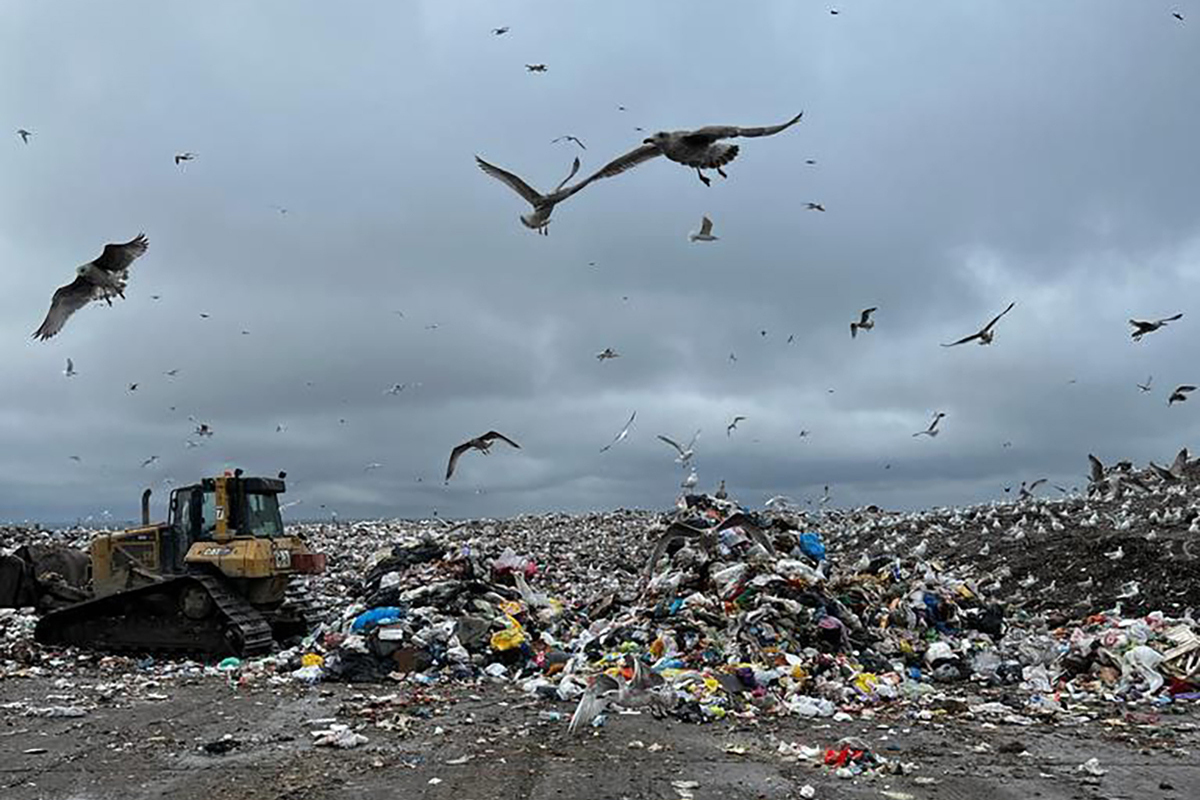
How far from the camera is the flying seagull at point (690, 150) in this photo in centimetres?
558

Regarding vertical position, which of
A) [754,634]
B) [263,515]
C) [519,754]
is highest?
[263,515]

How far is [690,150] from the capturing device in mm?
5672

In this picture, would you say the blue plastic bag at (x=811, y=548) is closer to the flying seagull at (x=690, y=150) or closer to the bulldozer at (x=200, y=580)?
the bulldozer at (x=200, y=580)

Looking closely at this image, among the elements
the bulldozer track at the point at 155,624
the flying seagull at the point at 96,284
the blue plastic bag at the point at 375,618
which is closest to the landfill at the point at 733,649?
the blue plastic bag at the point at 375,618

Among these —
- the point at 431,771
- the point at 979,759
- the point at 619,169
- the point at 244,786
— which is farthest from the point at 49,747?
the point at 979,759

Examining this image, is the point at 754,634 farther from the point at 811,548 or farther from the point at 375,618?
the point at 375,618

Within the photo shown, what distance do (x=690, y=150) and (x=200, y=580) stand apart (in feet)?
24.8

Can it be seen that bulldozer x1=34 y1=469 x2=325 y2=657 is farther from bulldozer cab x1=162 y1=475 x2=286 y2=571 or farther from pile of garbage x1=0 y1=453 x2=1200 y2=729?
pile of garbage x1=0 y1=453 x2=1200 y2=729

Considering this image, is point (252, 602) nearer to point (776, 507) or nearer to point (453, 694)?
point (453, 694)

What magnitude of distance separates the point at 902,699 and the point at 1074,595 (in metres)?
6.69

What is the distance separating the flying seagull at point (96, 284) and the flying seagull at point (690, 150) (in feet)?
12.2

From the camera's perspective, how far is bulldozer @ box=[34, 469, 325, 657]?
10.7 metres

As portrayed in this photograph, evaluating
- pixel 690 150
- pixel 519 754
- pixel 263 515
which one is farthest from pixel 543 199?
pixel 263 515

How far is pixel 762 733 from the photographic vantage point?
688cm
